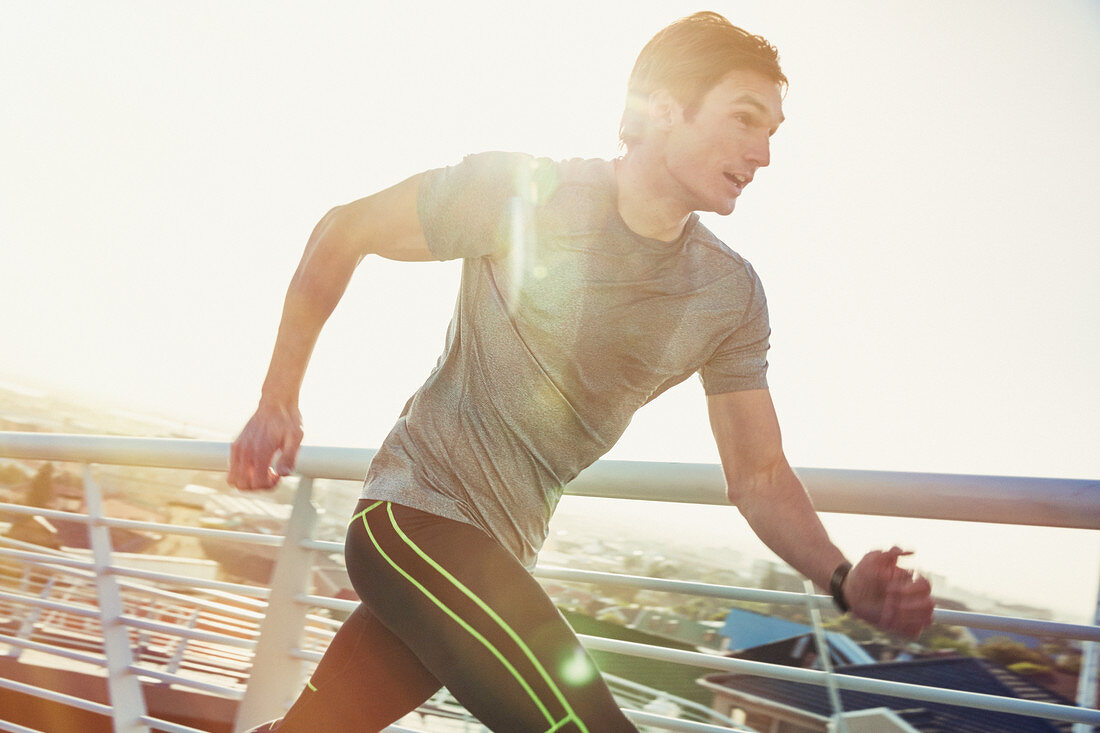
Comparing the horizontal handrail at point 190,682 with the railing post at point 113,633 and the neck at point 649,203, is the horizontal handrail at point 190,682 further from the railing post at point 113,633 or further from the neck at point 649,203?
the neck at point 649,203

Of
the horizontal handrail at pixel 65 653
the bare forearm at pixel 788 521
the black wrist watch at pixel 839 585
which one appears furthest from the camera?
the horizontal handrail at pixel 65 653

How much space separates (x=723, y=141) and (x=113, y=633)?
7.44ft

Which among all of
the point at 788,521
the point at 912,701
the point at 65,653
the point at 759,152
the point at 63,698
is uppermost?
the point at 759,152

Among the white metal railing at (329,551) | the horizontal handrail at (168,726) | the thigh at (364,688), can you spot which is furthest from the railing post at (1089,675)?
the horizontal handrail at (168,726)

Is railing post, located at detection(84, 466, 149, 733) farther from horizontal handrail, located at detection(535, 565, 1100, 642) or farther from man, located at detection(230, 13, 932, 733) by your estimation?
horizontal handrail, located at detection(535, 565, 1100, 642)

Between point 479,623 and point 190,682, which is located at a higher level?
point 479,623

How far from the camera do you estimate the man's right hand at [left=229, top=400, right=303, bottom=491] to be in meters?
1.39

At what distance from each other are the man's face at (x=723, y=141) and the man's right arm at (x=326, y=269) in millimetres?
468

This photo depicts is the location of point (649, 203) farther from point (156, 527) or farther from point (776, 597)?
point (156, 527)

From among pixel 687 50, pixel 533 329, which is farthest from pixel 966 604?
pixel 687 50

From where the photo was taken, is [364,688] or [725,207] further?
[725,207]

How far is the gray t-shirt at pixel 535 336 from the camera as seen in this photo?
4.59 feet

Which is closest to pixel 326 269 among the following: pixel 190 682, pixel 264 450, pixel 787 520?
pixel 264 450

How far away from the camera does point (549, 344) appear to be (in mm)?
1432
